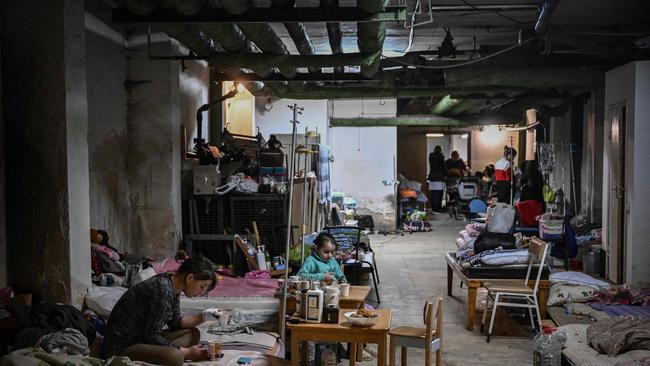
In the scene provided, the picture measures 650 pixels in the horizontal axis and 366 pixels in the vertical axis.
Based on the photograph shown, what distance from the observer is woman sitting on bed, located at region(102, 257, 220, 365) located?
4336mm

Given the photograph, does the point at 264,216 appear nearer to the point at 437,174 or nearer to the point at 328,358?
the point at 328,358

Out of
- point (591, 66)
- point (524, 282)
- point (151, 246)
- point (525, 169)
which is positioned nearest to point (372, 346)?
point (524, 282)

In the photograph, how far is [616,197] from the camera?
881 centimetres

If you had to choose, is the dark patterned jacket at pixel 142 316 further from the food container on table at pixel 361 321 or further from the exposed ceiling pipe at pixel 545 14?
the exposed ceiling pipe at pixel 545 14

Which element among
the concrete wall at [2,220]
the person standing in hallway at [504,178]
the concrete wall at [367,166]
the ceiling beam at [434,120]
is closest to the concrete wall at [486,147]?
the ceiling beam at [434,120]

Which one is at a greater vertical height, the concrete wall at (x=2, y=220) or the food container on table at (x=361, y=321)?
the concrete wall at (x=2, y=220)

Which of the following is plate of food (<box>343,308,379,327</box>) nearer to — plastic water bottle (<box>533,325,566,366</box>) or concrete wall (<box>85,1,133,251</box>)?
plastic water bottle (<box>533,325,566,366</box>)

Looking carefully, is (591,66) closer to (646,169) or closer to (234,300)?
(646,169)

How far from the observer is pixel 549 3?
691 centimetres

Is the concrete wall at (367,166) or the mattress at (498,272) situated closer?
the mattress at (498,272)

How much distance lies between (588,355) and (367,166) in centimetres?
1075

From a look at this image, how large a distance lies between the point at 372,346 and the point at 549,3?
388cm

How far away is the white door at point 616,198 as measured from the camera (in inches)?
339

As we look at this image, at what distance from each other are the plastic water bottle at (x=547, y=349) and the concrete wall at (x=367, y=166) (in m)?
10.3
